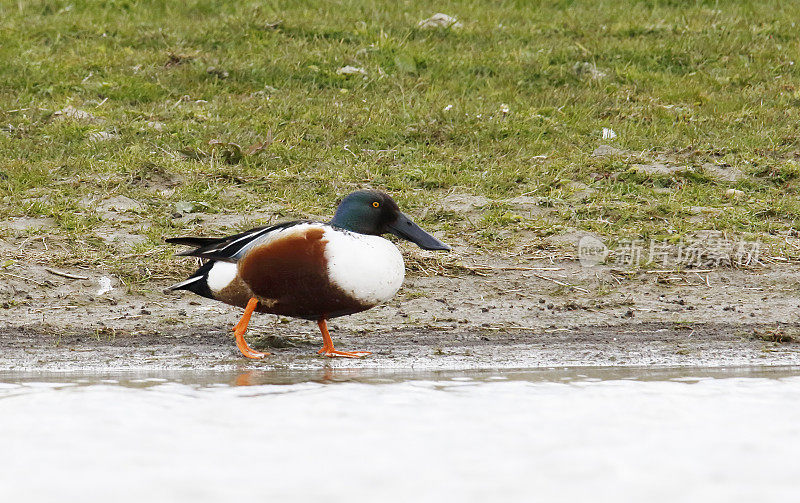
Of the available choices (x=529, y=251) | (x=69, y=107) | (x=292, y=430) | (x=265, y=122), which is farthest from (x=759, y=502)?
(x=69, y=107)

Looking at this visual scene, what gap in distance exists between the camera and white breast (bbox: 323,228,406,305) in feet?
17.3

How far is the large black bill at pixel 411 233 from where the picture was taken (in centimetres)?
582

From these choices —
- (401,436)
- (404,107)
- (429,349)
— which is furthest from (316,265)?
(404,107)

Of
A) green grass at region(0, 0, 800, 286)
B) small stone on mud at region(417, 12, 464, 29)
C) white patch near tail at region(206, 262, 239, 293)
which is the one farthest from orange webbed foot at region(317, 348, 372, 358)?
small stone on mud at region(417, 12, 464, 29)

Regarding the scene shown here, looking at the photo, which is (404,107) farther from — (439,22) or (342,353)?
(342,353)

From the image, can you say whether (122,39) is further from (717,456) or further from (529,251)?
(717,456)

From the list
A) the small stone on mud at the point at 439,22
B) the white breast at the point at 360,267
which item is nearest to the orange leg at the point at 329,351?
the white breast at the point at 360,267

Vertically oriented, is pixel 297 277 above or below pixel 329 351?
above

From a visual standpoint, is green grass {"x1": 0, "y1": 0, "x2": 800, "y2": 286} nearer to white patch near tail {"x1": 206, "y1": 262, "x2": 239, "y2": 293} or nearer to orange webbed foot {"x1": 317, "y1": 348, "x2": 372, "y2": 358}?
white patch near tail {"x1": 206, "y1": 262, "x2": 239, "y2": 293}

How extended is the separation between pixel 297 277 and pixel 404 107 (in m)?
4.51

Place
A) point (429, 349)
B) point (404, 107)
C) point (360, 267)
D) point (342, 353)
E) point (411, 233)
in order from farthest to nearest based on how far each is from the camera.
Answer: point (404, 107)
point (411, 233)
point (429, 349)
point (342, 353)
point (360, 267)

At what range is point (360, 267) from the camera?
5273mm

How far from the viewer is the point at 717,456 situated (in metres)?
3.76

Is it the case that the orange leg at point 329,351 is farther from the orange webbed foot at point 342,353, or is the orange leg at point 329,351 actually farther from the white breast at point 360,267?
the white breast at point 360,267
